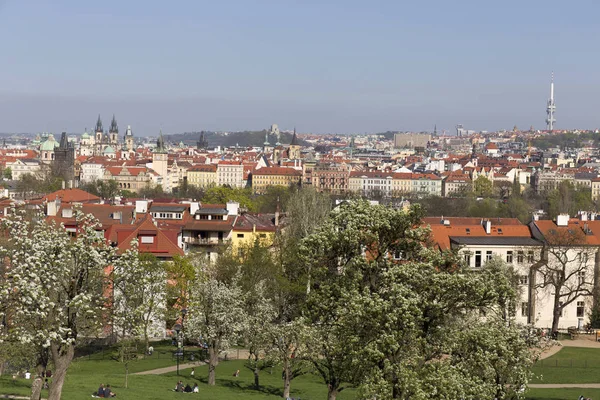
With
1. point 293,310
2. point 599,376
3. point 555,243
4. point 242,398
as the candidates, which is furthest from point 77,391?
point 555,243

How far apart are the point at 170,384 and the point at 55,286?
43.5 feet

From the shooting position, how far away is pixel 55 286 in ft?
78.9

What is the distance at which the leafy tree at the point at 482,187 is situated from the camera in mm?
180650

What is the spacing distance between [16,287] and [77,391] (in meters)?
9.57

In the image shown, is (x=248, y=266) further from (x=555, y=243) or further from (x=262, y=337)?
(x=555, y=243)

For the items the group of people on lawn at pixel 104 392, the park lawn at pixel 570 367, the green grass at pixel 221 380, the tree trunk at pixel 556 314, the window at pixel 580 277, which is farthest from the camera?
the window at pixel 580 277

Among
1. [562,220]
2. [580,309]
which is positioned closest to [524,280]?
[580,309]

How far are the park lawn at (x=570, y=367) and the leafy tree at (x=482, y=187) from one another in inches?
5144

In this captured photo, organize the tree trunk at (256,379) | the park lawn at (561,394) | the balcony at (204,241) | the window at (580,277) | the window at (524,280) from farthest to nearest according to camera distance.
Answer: the balcony at (204,241) → the window at (580,277) → the window at (524,280) → the tree trunk at (256,379) → the park lawn at (561,394)

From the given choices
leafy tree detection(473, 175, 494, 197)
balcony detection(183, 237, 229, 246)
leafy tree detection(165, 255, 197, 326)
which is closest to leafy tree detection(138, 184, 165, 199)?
leafy tree detection(473, 175, 494, 197)

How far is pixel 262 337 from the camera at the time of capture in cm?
3747

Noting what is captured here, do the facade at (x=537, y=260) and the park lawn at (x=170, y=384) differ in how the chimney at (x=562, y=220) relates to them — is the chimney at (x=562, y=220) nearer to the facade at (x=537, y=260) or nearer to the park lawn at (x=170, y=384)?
the facade at (x=537, y=260)

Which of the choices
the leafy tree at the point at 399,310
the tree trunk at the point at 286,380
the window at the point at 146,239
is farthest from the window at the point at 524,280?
the leafy tree at the point at 399,310

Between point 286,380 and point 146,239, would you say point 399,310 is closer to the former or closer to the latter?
point 286,380
